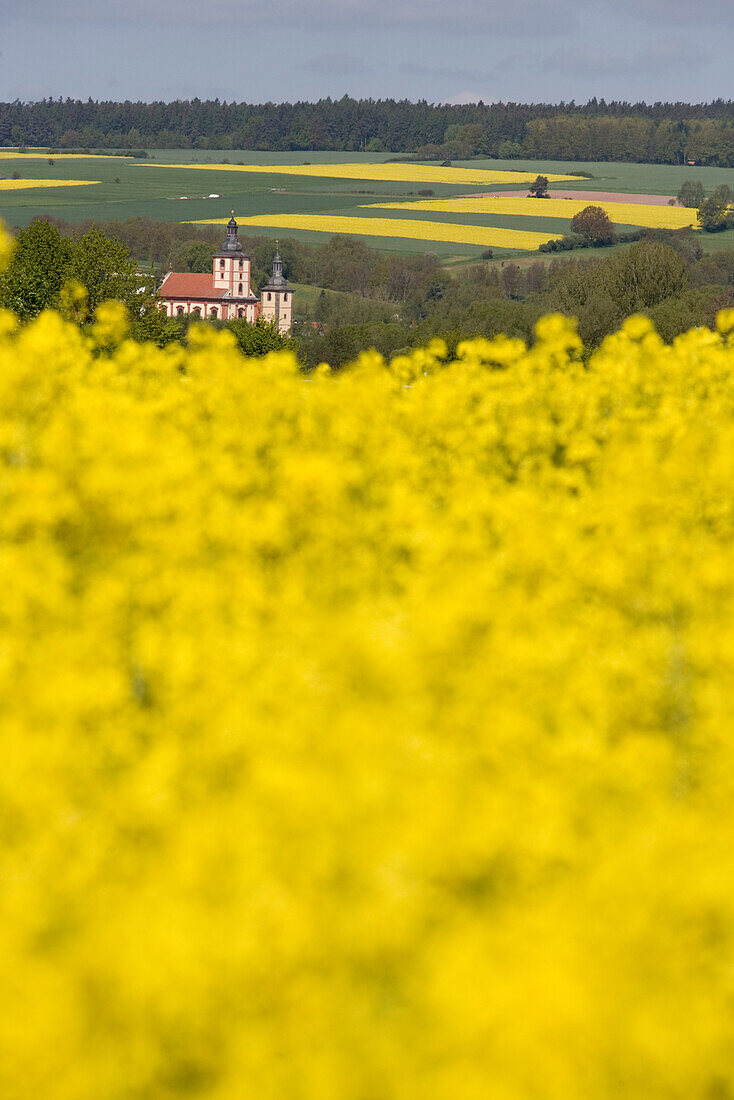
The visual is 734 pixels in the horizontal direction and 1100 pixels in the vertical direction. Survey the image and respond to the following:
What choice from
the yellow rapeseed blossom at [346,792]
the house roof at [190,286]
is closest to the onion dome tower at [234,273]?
the house roof at [190,286]

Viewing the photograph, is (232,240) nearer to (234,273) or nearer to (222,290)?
(234,273)

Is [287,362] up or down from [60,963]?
up

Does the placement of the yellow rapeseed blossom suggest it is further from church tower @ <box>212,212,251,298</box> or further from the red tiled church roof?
the red tiled church roof

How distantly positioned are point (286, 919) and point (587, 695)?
405cm

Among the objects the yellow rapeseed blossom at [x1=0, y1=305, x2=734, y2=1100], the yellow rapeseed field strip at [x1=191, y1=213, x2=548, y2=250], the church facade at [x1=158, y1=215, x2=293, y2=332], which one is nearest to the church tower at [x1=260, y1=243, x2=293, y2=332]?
the church facade at [x1=158, y1=215, x2=293, y2=332]

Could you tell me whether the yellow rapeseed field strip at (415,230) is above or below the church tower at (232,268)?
above

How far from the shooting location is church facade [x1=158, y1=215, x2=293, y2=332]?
17862 cm

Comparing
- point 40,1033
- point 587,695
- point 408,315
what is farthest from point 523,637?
point 408,315

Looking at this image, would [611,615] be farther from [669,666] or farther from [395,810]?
[395,810]

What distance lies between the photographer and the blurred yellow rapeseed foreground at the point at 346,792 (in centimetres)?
671

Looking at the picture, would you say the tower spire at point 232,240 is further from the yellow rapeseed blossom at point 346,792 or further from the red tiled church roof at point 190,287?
the yellow rapeseed blossom at point 346,792

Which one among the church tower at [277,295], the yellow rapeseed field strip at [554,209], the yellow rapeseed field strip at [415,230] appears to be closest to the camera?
the yellow rapeseed field strip at [415,230]

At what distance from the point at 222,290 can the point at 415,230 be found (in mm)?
31203

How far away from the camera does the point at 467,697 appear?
969 centimetres
